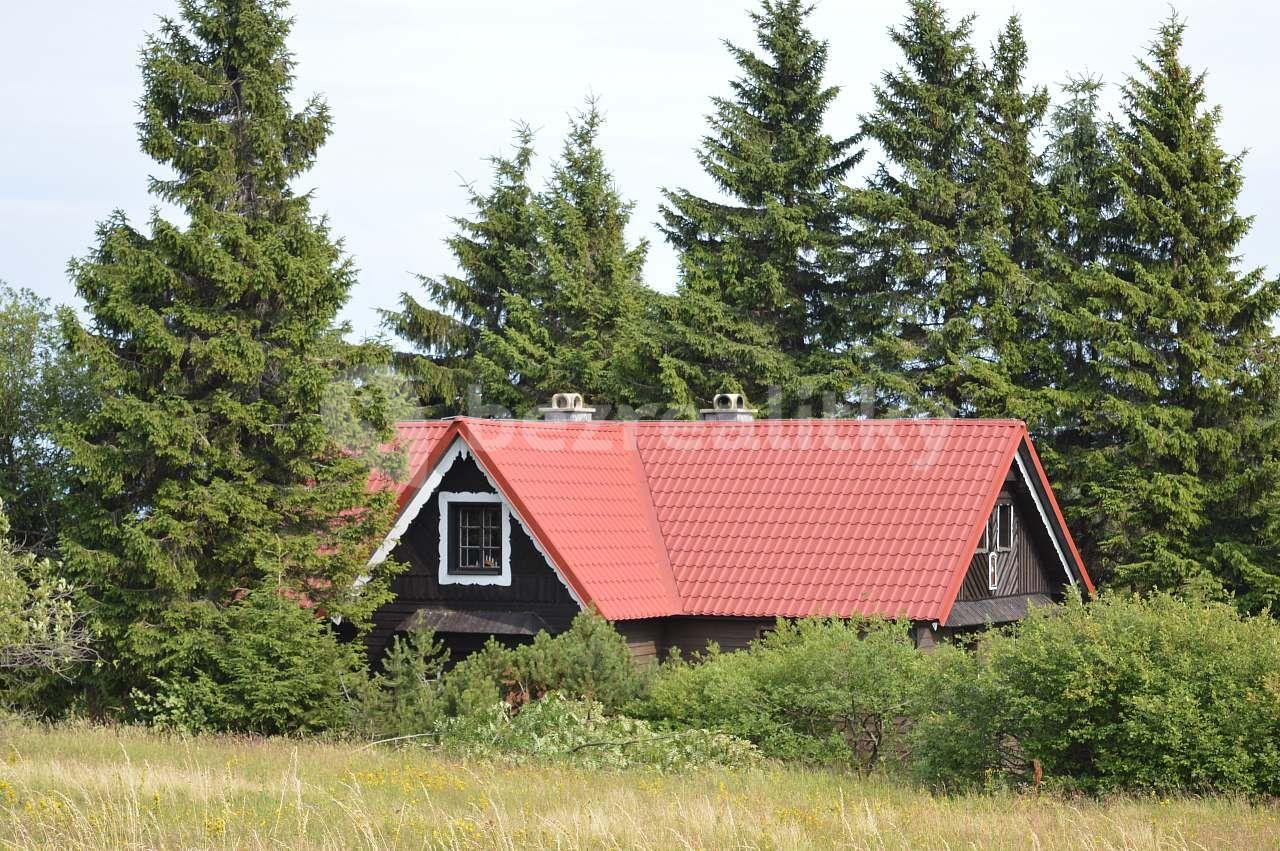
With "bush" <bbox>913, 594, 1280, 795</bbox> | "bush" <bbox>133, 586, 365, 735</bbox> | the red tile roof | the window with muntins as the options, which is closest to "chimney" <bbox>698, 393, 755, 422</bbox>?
the red tile roof

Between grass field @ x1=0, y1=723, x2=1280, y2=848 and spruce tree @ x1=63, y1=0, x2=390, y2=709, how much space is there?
16.8 feet

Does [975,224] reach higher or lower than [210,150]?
higher

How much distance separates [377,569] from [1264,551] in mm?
18068

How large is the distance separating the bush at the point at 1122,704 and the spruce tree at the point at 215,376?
951cm

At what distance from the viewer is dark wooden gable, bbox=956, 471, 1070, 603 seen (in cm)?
2362

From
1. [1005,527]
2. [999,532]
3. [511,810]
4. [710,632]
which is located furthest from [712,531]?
[511,810]

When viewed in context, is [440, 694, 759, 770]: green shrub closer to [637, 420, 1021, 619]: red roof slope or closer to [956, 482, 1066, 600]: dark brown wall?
[637, 420, 1021, 619]: red roof slope

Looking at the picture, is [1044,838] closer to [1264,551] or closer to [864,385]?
[1264,551]

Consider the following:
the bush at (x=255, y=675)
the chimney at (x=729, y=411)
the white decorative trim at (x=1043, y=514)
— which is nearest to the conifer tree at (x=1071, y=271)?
the white decorative trim at (x=1043, y=514)

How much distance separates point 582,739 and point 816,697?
286 cm

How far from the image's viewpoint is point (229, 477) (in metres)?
20.9

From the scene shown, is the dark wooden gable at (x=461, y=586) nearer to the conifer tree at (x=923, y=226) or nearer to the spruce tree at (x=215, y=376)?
the spruce tree at (x=215, y=376)

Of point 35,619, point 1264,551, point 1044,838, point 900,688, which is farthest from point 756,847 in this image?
point 1264,551

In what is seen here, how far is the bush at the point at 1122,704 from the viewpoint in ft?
46.7
